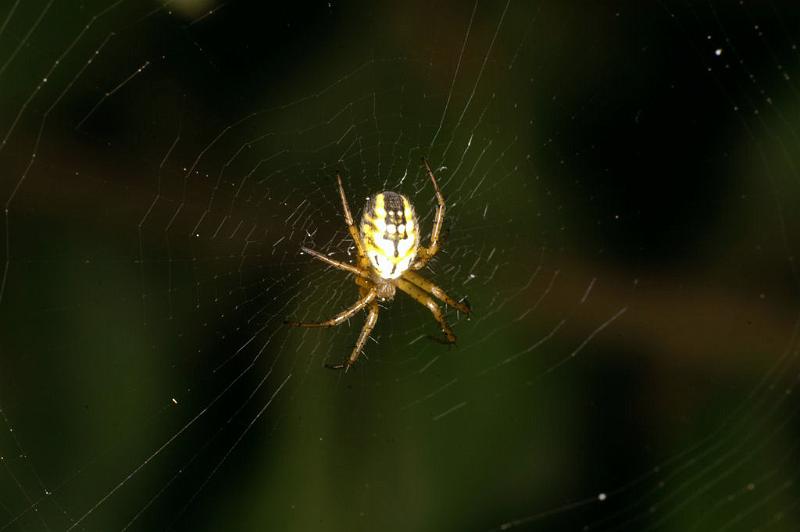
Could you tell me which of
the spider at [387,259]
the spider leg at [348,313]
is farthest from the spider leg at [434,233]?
the spider leg at [348,313]

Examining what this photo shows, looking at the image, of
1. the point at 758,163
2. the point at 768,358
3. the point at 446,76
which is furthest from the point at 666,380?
the point at 446,76

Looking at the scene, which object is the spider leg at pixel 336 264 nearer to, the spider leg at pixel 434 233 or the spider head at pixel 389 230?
the spider head at pixel 389 230

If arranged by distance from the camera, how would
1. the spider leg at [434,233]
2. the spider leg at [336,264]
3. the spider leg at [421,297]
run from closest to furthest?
the spider leg at [336,264], the spider leg at [434,233], the spider leg at [421,297]

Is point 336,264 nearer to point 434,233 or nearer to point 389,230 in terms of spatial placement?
point 389,230

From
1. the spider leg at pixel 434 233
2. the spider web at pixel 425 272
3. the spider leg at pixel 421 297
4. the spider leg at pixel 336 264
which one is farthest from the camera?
the spider leg at pixel 421 297

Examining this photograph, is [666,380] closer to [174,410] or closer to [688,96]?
[688,96]

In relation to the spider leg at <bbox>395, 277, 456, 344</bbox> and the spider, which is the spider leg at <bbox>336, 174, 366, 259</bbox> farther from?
the spider leg at <bbox>395, 277, 456, 344</bbox>

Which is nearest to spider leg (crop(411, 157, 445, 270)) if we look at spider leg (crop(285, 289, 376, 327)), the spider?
the spider
